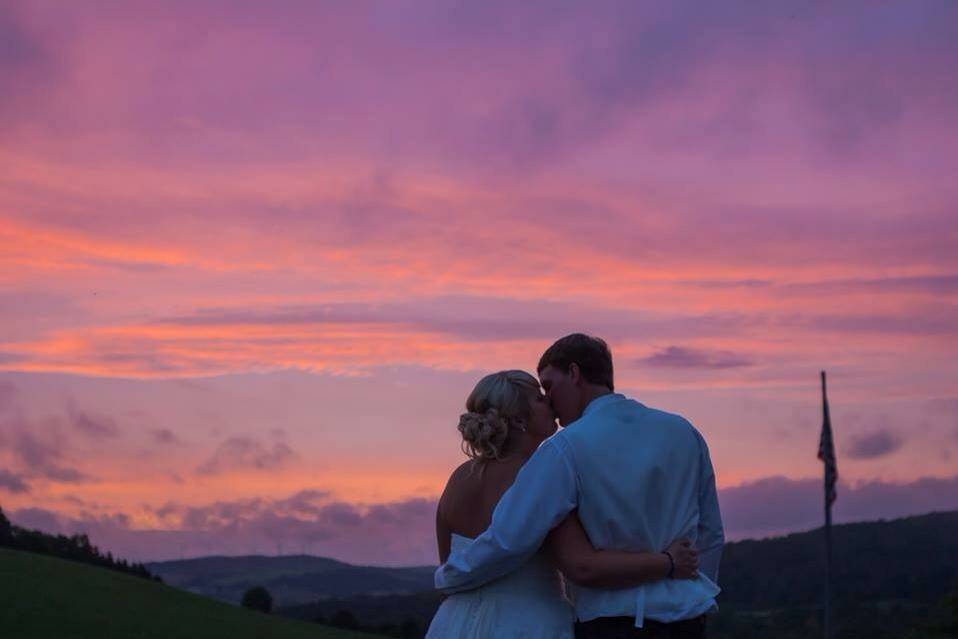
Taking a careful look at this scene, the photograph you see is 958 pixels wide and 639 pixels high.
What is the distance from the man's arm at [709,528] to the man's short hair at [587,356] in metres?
0.68

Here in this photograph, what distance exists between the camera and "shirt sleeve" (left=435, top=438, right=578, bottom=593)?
7109mm

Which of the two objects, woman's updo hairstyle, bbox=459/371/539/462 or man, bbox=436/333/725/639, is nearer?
man, bbox=436/333/725/639

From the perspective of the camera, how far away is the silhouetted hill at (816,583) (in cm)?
11762

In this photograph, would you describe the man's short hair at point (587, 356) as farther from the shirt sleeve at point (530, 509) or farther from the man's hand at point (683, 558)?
the man's hand at point (683, 558)

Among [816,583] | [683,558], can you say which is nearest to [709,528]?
[683,558]

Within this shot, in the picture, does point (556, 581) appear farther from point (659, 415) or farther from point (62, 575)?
point (62, 575)

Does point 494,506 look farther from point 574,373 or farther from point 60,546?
point 60,546

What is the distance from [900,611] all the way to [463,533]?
111 meters

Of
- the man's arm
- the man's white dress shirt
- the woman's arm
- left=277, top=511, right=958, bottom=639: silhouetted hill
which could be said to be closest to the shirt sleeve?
the man's white dress shirt

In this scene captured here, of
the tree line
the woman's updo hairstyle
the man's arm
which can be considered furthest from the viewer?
the tree line

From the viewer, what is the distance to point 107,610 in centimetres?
6094

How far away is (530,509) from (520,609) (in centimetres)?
114

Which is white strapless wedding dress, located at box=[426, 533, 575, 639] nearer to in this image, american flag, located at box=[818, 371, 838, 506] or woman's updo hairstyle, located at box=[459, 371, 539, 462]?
woman's updo hairstyle, located at box=[459, 371, 539, 462]

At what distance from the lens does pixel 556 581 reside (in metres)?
8.24
